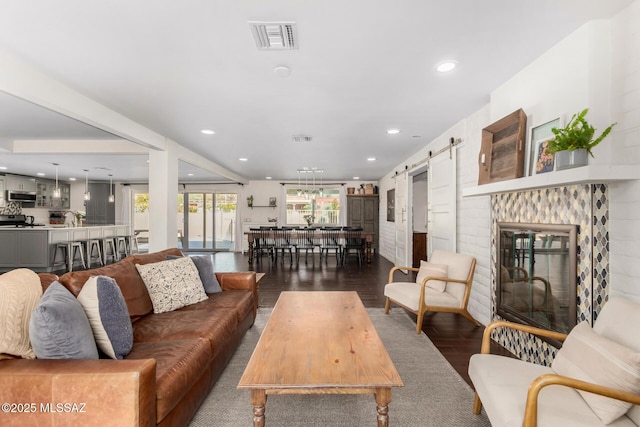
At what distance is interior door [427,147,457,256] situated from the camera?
392 cm

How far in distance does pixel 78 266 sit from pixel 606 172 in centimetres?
901

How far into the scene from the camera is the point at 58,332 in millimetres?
1342

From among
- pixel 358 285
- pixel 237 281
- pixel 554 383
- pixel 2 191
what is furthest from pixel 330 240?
pixel 2 191

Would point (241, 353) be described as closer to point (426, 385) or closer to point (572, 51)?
point (426, 385)

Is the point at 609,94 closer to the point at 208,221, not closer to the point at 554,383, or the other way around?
the point at 554,383

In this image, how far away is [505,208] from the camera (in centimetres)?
282

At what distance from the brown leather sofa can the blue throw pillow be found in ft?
0.35

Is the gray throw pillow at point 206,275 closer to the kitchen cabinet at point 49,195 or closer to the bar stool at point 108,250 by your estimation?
the bar stool at point 108,250

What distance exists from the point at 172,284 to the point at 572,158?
306 centimetres

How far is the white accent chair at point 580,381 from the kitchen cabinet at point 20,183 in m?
11.1

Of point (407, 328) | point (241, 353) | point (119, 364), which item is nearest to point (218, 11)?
point (119, 364)

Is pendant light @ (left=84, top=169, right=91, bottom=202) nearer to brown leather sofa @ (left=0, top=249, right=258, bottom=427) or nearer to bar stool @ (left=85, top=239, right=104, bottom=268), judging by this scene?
bar stool @ (left=85, top=239, right=104, bottom=268)

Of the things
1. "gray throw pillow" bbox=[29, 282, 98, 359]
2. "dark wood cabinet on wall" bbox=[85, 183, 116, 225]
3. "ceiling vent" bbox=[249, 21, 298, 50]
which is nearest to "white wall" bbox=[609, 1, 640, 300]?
"ceiling vent" bbox=[249, 21, 298, 50]

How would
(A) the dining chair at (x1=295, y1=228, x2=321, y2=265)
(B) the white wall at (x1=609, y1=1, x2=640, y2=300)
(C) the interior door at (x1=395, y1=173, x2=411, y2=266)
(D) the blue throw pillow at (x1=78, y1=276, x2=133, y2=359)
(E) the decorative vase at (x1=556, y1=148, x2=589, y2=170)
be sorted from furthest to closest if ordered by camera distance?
(A) the dining chair at (x1=295, y1=228, x2=321, y2=265) → (C) the interior door at (x1=395, y1=173, x2=411, y2=266) → (E) the decorative vase at (x1=556, y1=148, x2=589, y2=170) → (B) the white wall at (x1=609, y1=1, x2=640, y2=300) → (D) the blue throw pillow at (x1=78, y1=276, x2=133, y2=359)
